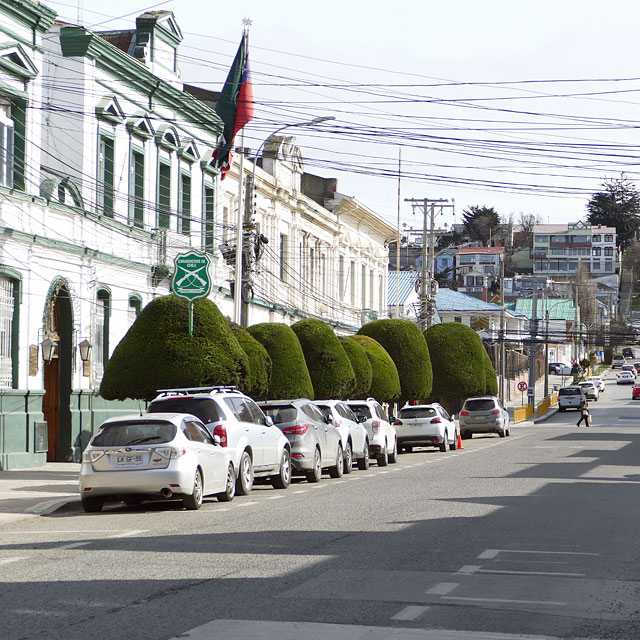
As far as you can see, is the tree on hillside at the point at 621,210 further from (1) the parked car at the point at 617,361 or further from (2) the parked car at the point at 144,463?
(2) the parked car at the point at 144,463

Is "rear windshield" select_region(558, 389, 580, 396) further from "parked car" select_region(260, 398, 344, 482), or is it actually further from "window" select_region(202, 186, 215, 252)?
"parked car" select_region(260, 398, 344, 482)

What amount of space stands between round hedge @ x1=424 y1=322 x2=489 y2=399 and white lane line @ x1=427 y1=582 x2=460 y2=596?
47504 millimetres

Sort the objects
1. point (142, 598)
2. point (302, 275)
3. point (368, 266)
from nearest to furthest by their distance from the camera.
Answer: point (142, 598) < point (302, 275) < point (368, 266)

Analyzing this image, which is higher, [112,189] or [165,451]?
[112,189]

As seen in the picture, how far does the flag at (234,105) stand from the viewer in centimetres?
3372

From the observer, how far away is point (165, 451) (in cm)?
1703

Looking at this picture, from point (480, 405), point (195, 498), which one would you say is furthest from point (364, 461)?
point (480, 405)

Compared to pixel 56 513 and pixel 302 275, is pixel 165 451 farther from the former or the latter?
pixel 302 275

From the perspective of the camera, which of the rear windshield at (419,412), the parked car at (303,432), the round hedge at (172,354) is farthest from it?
the rear windshield at (419,412)

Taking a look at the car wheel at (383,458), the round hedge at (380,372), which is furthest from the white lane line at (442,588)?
the round hedge at (380,372)

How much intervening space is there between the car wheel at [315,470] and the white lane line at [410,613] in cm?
1472

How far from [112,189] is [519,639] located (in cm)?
2416

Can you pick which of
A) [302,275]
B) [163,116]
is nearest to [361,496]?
[163,116]

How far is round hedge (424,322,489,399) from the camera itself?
188ft
